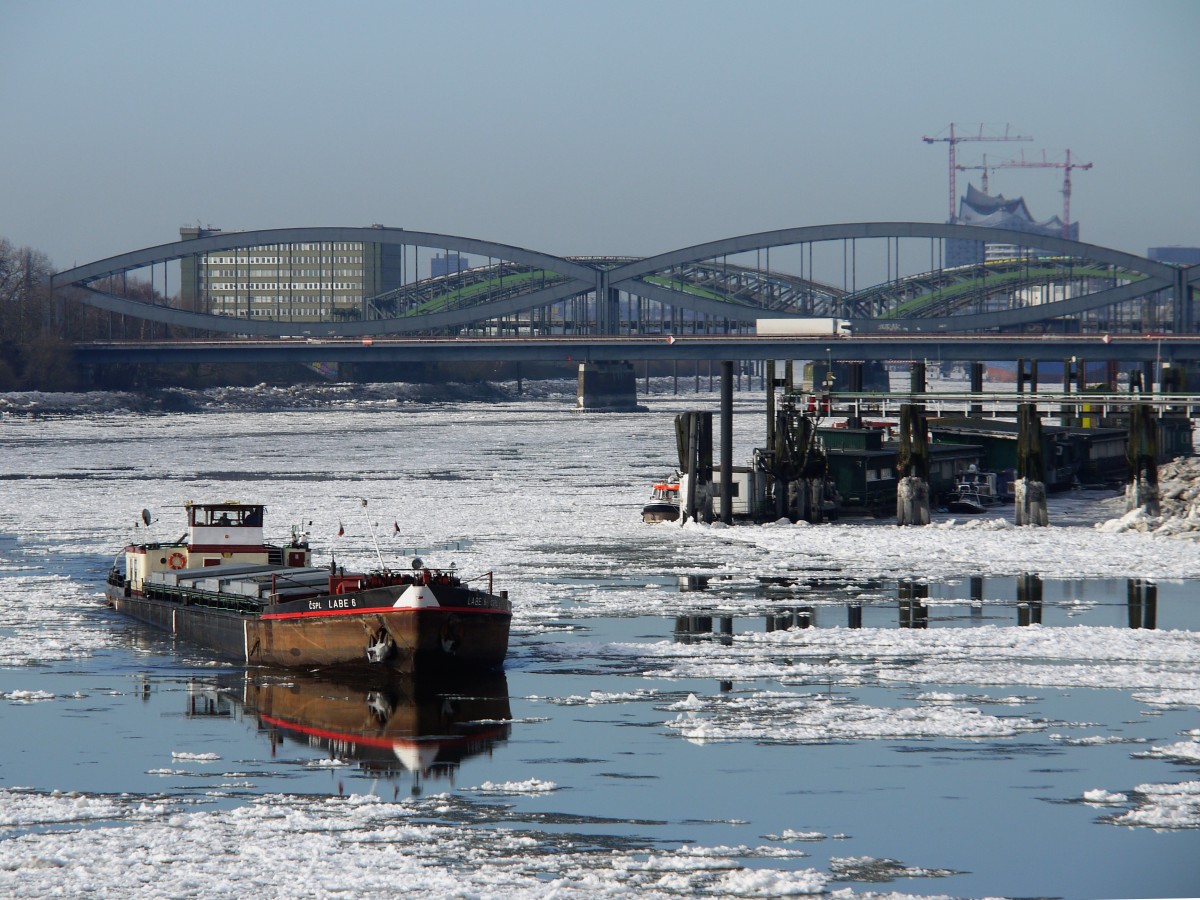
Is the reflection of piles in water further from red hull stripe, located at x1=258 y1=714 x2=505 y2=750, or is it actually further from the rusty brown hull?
the rusty brown hull

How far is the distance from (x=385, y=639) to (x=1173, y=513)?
35034 millimetres

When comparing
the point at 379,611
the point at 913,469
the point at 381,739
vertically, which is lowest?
the point at 381,739

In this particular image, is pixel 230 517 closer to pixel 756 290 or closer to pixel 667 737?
pixel 667 737

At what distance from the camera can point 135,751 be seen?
880 inches

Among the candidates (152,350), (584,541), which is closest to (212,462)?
(584,541)

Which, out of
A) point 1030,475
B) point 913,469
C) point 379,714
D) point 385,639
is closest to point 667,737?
point 379,714

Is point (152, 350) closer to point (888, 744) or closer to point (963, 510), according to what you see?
point (963, 510)

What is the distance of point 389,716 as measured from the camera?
83.9ft

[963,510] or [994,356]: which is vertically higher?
[994,356]

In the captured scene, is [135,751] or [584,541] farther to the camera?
[584,541]

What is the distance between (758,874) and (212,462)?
240ft

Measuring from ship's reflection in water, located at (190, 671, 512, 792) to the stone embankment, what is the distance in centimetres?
2787

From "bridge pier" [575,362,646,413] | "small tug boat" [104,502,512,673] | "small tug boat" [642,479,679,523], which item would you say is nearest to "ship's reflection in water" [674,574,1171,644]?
"small tug boat" [104,502,512,673]

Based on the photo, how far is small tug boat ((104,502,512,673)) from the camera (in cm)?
2788
